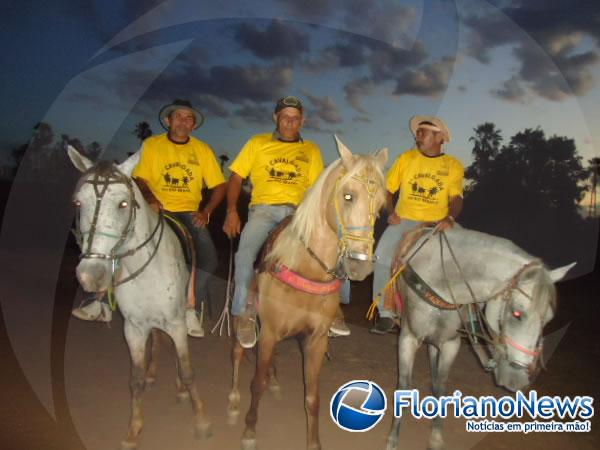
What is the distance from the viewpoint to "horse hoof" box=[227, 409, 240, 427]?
4.96 metres

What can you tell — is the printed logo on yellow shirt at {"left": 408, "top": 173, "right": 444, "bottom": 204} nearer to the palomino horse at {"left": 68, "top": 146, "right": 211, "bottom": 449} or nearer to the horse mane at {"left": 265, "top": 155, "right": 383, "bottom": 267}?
the horse mane at {"left": 265, "top": 155, "right": 383, "bottom": 267}

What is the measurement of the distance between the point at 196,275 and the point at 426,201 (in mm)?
3048

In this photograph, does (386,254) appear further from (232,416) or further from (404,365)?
(232,416)

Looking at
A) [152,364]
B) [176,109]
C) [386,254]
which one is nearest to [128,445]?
[152,364]

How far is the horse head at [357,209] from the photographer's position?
10.9 ft

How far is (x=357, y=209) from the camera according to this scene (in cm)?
339

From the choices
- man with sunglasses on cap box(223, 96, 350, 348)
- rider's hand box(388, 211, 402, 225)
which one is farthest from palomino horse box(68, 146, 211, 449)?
rider's hand box(388, 211, 402, 225)

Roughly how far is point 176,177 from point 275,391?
3.27 metres

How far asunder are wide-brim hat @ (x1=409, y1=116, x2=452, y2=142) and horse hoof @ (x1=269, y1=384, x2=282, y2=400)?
406cm

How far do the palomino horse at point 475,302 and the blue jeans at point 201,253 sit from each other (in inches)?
92.4

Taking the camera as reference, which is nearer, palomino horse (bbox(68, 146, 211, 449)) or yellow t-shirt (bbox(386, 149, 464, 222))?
palomino horse (bbox(68, 146, 211, 449))

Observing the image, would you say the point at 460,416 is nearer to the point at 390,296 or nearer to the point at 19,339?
the point at 390,296
